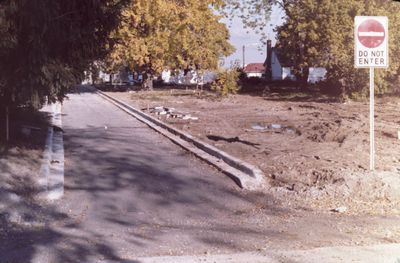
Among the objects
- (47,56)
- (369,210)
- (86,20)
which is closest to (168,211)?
(369,210)

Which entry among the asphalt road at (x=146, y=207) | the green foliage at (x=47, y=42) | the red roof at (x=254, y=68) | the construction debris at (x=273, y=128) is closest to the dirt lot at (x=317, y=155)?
the construction debris at (x=273, y=128)

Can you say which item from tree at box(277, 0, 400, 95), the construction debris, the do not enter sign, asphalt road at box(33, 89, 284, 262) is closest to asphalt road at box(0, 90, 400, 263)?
asphalt road at box(33, 89, 284, 262)

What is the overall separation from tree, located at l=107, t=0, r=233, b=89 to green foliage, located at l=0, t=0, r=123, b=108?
98.1ft

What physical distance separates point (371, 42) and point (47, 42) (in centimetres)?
574

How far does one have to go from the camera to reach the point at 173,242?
6.39 meters

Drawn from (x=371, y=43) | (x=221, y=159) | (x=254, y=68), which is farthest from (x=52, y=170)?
(x=254, y=68)

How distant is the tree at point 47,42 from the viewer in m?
9.66

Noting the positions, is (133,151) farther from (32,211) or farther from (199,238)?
(199,238)

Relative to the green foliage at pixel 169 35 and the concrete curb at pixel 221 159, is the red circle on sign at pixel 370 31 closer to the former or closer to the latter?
the concrete curb at pixel 221 159

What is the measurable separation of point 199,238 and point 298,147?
707 cm

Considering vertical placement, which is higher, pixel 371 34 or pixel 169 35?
pixel 169 35

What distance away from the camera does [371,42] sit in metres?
9.69

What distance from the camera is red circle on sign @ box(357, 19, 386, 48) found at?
960 centimetres

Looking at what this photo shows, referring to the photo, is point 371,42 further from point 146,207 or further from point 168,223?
point 168,223
